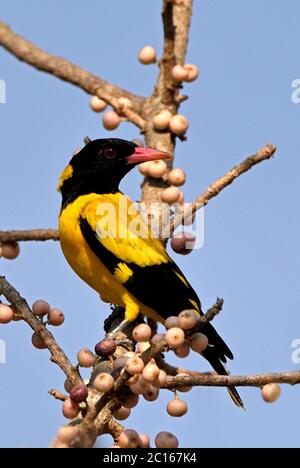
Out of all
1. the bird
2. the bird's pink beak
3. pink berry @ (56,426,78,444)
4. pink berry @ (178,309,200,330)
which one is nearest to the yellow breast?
the bird

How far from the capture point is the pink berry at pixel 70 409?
3.98 m

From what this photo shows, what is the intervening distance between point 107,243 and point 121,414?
5.15 ft

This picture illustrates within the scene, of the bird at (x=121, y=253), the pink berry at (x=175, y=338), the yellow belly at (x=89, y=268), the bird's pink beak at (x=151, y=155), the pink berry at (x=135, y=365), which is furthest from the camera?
the yellow belly at (x=89, y=268)

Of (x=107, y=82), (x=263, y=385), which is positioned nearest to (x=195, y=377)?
(x=263, y=385)

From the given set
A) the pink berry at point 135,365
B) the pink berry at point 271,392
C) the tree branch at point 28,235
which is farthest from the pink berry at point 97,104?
the pink berry at point 271,392

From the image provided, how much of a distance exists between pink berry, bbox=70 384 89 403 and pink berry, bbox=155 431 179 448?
1.21 feet

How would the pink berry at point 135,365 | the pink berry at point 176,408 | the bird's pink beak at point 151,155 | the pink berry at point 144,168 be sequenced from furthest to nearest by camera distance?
the pink berry at point 144,168 < the bird's pink beak at point 151,155 < the pink berry at point 176,408 < the pink berry at point 135,365

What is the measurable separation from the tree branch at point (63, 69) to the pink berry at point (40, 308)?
106cm

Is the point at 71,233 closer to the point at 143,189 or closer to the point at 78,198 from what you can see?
the point at 78,198

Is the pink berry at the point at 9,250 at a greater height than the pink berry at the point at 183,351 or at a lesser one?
greater

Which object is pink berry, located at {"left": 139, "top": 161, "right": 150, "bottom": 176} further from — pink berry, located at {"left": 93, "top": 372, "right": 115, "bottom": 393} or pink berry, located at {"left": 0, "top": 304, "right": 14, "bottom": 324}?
pink berry, located at {"left": 93, "top": 372, "right": 115, "bottom": 393}

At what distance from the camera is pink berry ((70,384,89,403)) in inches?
154

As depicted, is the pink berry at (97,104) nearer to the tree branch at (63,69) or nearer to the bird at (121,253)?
the tree branch at (63,69)

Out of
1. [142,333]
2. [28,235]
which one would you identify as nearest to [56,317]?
[28,235]
